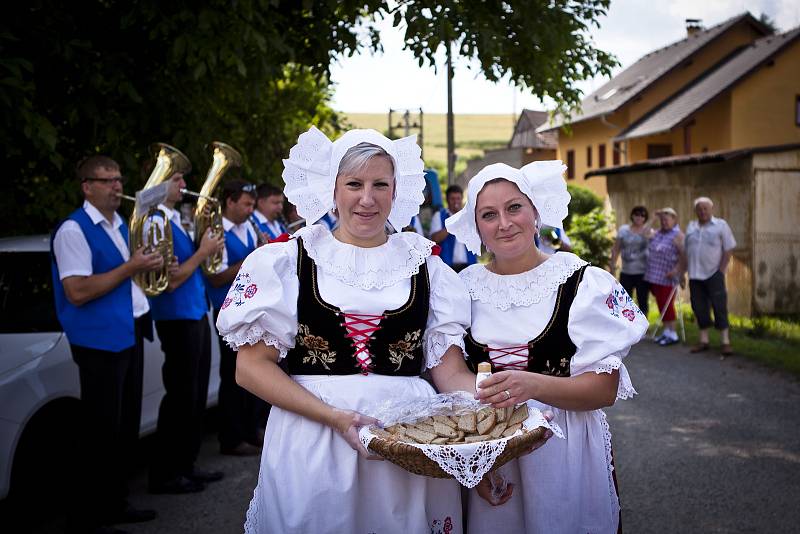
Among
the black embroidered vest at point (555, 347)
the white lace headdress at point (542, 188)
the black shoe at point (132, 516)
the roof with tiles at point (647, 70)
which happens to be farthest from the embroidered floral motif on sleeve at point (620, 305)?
the roof with tiles at point (647, 70)

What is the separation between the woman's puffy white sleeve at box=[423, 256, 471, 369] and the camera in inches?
115

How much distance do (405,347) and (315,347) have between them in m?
0.30

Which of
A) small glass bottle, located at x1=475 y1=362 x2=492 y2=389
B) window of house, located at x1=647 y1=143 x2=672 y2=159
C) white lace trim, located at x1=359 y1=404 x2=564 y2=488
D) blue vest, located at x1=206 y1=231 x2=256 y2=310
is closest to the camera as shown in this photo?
white lace trim, located at x1=359 y1=404 x2=564 y2=488

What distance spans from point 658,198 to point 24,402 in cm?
1554

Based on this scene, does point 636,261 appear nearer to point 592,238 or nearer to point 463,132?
point 592,238

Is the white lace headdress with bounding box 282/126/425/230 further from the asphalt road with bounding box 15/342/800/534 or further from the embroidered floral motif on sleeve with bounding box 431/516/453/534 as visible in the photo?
the asphalt road with bounding box 15/342/800/534

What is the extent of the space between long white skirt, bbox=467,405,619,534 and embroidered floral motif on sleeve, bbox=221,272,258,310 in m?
1.03

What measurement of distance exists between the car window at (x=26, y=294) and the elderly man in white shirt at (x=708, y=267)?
27.1 ft

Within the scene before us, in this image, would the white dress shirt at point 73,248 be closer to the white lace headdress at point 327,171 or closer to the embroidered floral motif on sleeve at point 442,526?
the white lace headdress at point 327,171

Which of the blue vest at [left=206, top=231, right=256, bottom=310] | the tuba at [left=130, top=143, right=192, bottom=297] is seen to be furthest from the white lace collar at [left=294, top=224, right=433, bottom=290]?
the blue vest at [left=206, top=231, right=256, bottom=310]

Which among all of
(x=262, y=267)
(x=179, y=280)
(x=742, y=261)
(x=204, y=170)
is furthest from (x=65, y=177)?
(x=742, y=261)

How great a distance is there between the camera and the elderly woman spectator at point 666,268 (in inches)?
472

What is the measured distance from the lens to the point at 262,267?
2.78 meters

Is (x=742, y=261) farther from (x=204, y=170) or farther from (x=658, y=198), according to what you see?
(x=204, y=170)
